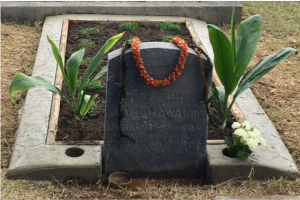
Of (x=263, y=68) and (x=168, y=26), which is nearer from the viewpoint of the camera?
(x=263, y=68)

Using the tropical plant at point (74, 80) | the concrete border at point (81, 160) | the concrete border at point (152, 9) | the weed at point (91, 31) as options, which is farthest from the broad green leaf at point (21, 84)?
the concrete border at point (152, 9)

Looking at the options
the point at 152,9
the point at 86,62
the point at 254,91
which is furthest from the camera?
the point at 152,9

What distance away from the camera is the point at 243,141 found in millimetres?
3805

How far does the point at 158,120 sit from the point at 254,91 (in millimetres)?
1889

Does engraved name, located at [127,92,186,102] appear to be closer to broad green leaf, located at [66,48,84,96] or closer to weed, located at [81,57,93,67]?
broad green leaf, located at [66,48,84,96]

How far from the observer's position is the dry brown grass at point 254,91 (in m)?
3.75

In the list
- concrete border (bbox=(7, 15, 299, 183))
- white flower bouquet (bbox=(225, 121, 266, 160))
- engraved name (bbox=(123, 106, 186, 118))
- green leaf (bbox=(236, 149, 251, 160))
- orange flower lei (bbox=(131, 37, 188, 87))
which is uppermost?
orange flower lei (bbox=(131, 37, 188, 87))

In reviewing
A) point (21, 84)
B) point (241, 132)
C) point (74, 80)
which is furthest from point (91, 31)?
point (241, 132)

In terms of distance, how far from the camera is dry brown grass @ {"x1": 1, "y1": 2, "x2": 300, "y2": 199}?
375cm

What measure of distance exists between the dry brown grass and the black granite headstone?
17 centimetres

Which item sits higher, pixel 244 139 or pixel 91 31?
pixel 91 31

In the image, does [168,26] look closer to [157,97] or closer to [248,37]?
[248,37]

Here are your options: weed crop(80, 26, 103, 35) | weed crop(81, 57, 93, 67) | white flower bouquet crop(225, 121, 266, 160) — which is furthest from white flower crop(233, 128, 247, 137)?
weed crop(80, 26, 103, 35)

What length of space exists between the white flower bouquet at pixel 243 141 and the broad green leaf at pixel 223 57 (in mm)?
347
